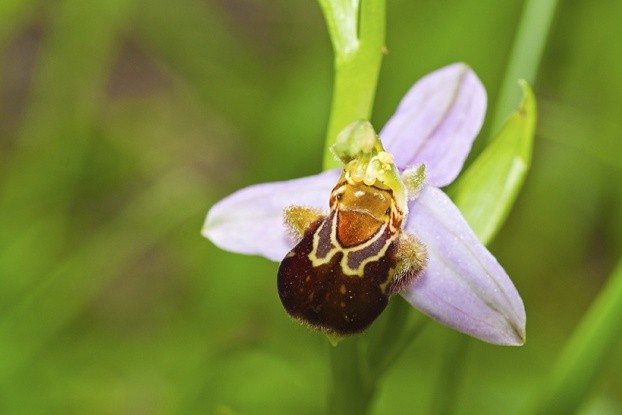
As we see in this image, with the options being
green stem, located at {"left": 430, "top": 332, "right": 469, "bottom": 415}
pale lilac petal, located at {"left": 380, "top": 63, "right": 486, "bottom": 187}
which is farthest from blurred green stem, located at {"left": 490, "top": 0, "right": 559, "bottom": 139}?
green stem, located at {"left": 430, "top": 332, "right": 469, "bottom": 415}

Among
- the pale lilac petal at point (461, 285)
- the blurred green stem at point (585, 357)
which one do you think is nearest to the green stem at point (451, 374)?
the blurred green stem at point (585, 357)

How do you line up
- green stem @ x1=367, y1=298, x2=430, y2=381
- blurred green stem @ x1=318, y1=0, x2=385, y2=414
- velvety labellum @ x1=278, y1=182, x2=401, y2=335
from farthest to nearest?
green stem @ x1=367, y1=298, x2=430, y2=381
blurred green stem @ x1=318, y1=0, x2=385, y2=414
velvety labellum @ x1=278, y1=182, x2=401, y2=335

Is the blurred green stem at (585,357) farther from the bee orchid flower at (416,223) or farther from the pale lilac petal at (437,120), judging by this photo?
the pale lilac petal at (437,120)

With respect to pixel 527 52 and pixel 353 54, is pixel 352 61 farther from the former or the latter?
pixel 527 52

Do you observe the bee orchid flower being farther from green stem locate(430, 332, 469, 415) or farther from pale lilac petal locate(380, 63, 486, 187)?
green stem locate(430, 332, 469, 415)

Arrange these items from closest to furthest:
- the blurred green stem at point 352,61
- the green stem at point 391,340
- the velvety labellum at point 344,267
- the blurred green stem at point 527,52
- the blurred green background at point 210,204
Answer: the velvety labellum at point 344,267 → the blurred green stem at point 352,61 → the green stem at point 391,340 → the blurred green stem at point 527,52 → the blurred green background at point 210,204

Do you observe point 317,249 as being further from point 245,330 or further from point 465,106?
point 245,330

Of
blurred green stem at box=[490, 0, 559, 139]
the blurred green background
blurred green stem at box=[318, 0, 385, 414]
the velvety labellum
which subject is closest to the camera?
the velvety labellum

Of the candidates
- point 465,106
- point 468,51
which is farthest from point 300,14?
point 465,106
